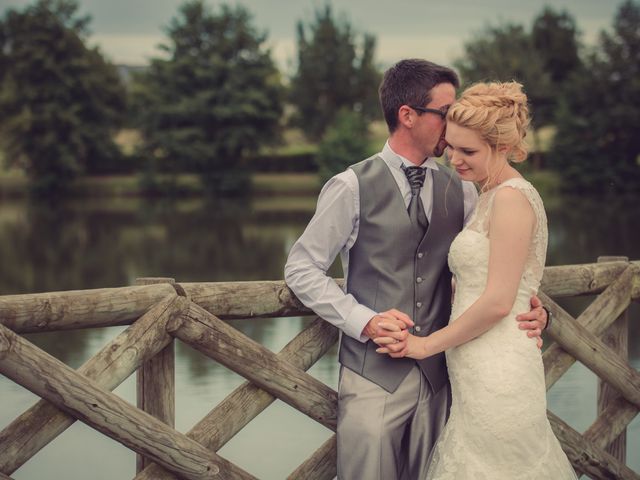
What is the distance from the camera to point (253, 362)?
12.0 ft

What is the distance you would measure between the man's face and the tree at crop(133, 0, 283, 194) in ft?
174

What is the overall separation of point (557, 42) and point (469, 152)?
74.2 meters

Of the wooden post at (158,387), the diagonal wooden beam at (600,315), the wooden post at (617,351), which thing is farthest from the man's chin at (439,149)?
the wooden post at (617,351)

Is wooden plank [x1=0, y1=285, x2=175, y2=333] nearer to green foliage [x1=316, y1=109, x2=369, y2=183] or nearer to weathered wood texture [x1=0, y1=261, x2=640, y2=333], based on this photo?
weathered wood texture [x1=0, y1=261, x2=640, y2=333]

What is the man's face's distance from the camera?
348cm

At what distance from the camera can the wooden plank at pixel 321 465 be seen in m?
3.92

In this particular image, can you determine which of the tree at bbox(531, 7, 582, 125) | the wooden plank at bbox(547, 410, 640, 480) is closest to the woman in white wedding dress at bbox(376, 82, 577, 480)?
the wooden plank at bbox(547, 410, 640, 480)

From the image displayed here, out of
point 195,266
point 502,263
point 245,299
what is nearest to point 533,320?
point 502,263

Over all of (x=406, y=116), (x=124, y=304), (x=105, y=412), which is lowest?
(x=105, y=412)

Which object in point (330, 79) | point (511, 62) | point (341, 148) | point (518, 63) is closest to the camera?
point (341, 148)

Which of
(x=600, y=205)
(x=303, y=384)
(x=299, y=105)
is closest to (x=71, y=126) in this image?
(x=299, y=105)

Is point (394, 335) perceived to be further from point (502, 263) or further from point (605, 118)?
point (605, 118)

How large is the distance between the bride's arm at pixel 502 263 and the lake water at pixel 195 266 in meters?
4.63

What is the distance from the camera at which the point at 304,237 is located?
3.50 m
